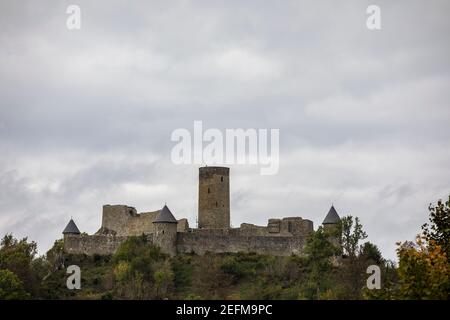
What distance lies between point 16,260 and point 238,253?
48.0ft

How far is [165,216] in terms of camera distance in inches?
2493

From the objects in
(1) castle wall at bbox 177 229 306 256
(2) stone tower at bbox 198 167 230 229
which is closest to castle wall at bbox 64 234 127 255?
(1) castle wall at bbox 177 229 306 256

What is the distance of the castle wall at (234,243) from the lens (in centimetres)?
6316

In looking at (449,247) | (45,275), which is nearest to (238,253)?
(45,275)

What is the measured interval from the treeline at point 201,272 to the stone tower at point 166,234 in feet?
1.91

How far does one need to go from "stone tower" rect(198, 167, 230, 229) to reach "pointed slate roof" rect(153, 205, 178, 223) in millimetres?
3309

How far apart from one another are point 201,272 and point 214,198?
7.17 meters

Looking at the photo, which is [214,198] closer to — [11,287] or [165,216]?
[165,216]

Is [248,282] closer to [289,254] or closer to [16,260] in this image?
[289,254]

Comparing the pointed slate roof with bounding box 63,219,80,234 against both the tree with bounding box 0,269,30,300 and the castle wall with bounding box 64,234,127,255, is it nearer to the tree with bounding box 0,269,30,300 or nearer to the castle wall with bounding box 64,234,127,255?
the castle wall with bounding box 64,234,127,255

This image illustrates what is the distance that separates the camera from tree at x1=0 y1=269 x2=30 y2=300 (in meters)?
54.8

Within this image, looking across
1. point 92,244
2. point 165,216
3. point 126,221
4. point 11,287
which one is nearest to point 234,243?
point 165,216

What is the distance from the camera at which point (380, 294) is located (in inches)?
1302
